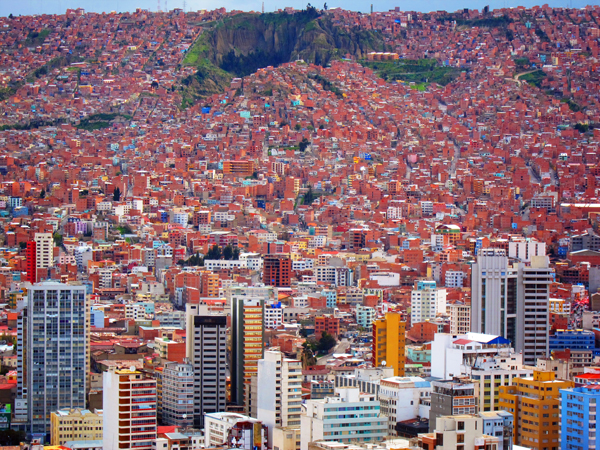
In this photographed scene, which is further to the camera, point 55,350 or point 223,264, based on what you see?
point 223,264

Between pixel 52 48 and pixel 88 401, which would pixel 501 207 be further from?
pixel 52 48

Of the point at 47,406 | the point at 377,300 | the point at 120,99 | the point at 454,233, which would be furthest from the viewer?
the point at 120,99

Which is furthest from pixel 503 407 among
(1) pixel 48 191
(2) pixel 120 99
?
(2) pixel 120 99

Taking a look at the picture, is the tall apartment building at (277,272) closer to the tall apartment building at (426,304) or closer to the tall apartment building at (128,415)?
the tall apartment building at (426,304)

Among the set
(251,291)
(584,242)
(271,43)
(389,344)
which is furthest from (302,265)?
(271,43)

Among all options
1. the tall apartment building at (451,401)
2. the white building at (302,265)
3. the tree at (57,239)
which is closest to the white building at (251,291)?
the white building at (302,265)

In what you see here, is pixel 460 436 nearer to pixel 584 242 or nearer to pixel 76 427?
pixel 76 427

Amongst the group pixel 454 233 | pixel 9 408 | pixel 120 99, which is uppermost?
pixel 120 99
